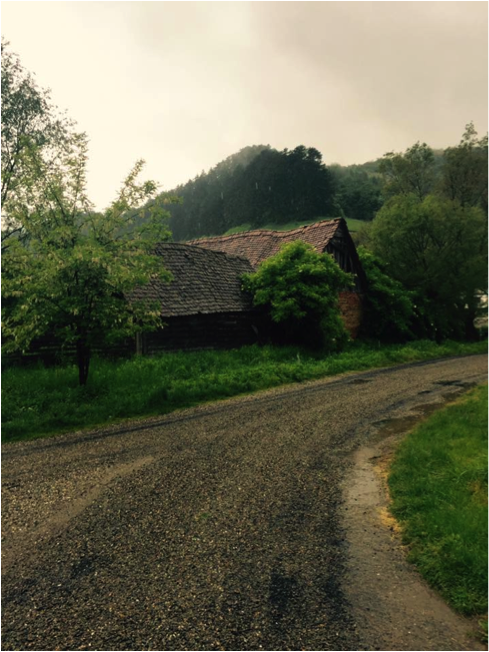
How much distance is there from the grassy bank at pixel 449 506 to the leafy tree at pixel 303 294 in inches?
450

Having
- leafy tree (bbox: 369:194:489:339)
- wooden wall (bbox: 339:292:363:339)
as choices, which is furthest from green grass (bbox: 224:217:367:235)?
wooden wall (bbox: 339:292:363:339)

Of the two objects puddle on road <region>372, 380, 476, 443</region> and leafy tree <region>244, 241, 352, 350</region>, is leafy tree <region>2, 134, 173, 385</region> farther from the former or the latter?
leafy tree <region>244, 241, 352, 350</region>

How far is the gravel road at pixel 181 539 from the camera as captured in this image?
11.9 feet

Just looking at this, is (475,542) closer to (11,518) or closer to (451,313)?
(11,518)

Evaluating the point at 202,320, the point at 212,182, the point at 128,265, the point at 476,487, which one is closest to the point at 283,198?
the point at 212,182

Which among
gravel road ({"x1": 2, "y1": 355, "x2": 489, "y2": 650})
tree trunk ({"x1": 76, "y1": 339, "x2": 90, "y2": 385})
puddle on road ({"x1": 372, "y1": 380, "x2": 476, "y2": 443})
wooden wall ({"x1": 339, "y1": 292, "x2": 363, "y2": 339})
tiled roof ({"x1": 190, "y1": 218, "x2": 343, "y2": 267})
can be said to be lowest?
puddle on road ({"x1": 372, "y1": 380, "x2": 476, "y2": 443})

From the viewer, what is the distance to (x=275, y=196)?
242 ft

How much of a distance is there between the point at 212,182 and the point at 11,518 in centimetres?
9027

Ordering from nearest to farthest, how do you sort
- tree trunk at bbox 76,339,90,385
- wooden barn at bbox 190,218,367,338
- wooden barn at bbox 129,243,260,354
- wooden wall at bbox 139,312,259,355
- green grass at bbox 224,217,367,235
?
tree trunk at bbox 76,339,90,385
wooden wall at bbox 139,312,259,355
wooden barn at bbox 129,243,260,354
wooden barn at bbox 190,218,367,338
green grass at bbox 224,217,367,235

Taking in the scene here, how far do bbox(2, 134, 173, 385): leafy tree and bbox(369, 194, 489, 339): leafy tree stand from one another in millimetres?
22248

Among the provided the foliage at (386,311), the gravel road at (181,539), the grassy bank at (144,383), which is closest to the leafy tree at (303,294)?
the grassy bank at (144,383)

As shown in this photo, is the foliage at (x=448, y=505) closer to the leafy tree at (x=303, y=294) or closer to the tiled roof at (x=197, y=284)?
the leafy tree at (x=303, y=294)

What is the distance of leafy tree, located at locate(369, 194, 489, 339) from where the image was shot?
2891cm

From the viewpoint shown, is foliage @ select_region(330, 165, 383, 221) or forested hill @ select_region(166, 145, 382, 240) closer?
forested hill @ select_region(166, 145, 382, 240)
